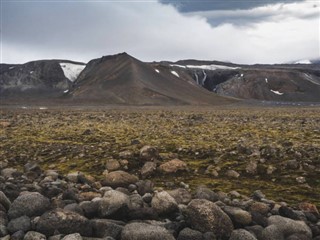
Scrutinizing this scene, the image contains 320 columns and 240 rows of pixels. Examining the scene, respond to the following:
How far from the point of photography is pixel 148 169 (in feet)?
53.7

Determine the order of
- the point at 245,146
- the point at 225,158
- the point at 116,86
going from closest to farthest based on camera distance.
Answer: the point at 225,158 < the point at 245,146 < the point at 116,86

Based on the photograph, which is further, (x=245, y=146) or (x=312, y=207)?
(x=245, y=146)

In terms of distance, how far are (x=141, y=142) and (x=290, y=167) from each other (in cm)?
784

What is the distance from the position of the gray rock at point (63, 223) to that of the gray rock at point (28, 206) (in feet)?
2.04

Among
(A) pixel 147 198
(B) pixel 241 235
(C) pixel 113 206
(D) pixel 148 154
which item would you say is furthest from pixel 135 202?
(D) pixel 148 154

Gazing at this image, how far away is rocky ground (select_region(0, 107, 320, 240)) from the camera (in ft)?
32.9

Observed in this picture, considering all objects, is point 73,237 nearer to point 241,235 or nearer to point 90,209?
point 90,209

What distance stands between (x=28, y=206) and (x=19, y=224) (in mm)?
706

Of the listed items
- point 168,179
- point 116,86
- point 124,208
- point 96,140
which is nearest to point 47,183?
point 124,208

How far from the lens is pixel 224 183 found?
15.2m

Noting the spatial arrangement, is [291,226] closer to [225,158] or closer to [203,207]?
[203,207]

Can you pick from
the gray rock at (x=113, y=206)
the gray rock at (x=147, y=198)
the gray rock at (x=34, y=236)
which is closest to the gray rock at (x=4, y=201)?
the gray rock at (x=34, y=236)

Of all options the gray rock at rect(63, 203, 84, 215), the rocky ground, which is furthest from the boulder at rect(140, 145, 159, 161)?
the gray rock at rect(63, 203, 84, 215)

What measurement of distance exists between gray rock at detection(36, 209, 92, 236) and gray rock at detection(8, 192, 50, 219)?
0.62 metres
